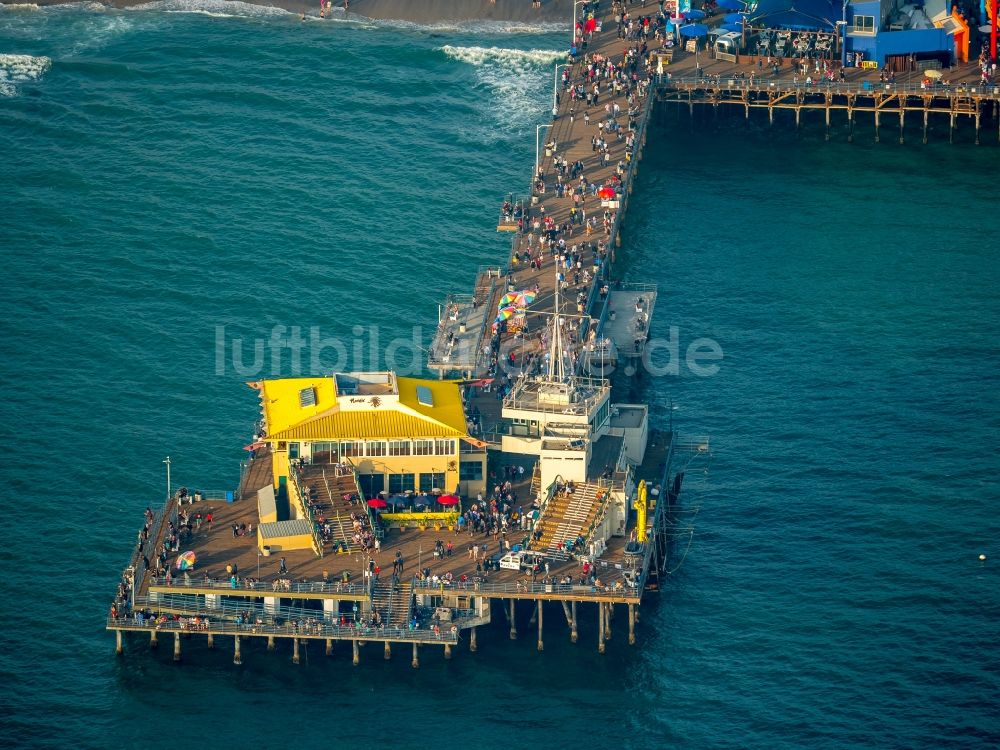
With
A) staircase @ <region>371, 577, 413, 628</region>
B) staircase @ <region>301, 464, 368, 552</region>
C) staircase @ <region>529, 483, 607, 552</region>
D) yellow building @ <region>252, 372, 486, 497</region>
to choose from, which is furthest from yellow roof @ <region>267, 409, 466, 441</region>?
staircase @ <region>371, 577, 413, 628</region>

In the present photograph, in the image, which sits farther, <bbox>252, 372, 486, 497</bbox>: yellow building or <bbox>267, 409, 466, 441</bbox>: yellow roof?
<bbox>252, 372, 486, 497</bbox>: yellow building

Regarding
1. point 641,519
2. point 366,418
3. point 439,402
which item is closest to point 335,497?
point 366,418

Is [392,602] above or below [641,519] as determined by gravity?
below

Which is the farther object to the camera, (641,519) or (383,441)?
(383,441)

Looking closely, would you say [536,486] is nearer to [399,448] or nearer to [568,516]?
[568,516]

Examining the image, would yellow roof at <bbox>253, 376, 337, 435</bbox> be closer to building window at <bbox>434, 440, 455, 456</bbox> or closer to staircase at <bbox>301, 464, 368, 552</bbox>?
staircase at <bbox>301, 464, 368, 552</bbox>

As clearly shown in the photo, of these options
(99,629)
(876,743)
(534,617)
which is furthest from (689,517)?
(99,629)
